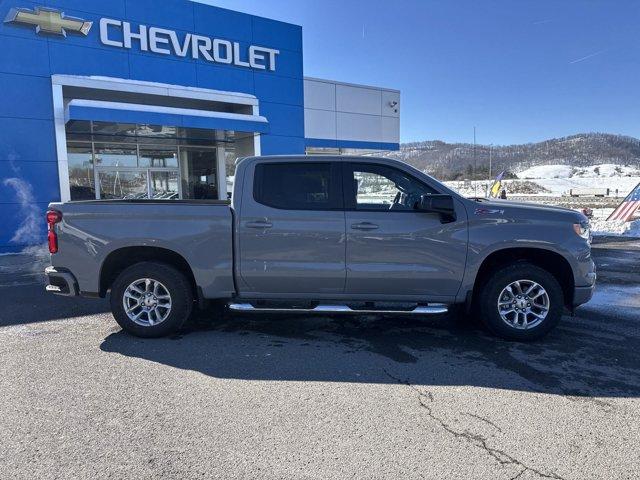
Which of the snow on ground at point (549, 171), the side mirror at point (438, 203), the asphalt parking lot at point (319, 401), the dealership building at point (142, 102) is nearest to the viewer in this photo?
the asphalt parking lot at point (319, 401)

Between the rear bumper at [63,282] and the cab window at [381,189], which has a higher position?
the cab window at [381,189]

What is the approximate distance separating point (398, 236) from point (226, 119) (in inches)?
434

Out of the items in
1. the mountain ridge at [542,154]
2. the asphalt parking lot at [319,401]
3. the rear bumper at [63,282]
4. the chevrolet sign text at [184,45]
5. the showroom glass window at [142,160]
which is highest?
the mountain ridge at [542,154]

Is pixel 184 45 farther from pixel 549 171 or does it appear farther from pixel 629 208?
pixel 549 171

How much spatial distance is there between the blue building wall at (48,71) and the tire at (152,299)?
10.0 m

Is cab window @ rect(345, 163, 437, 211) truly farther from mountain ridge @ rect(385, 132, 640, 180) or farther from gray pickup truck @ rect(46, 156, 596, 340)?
mountain ridge @ rect(385, 132, 640, 180)

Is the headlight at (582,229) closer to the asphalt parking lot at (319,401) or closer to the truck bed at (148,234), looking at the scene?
the asphalt parking lot at (319,401)

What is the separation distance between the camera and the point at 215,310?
249 inches

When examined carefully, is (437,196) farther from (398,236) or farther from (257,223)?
(257,223)

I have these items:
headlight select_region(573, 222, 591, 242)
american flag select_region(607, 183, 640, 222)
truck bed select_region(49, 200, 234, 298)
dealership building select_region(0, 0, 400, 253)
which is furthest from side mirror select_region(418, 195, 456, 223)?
american flag select_region(607, 183, 640, 222)

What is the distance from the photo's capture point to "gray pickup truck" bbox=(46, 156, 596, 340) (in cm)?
492

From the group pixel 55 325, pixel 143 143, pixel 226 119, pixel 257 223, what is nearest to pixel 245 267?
pixel 257 223

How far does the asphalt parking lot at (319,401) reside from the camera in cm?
288

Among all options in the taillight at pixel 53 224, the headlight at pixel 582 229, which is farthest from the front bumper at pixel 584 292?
the taillight at pixel 53 224
